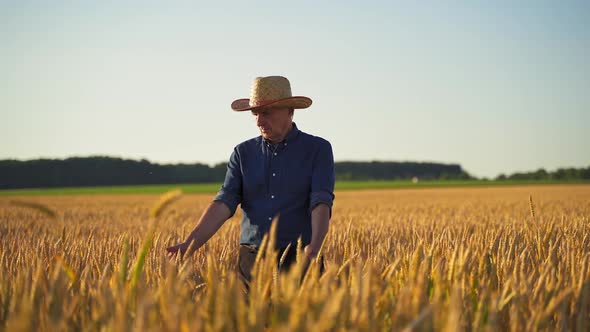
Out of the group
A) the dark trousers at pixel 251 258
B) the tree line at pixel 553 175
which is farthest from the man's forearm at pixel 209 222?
the tree line at pixel 553 175

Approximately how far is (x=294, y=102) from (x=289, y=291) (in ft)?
8.94

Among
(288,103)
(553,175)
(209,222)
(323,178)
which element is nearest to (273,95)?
(288,103)

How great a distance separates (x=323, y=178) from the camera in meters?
4.02

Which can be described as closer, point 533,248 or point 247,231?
point 247,231

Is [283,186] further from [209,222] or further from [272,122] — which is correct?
[209,222]

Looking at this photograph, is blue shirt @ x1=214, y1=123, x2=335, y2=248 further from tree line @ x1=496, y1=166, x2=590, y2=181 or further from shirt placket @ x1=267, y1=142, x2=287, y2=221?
tree line @ x1=496, y1=166, x2=590, y2=181

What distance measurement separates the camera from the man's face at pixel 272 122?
163 inches

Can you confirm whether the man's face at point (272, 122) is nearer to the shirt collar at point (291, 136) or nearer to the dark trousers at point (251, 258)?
the shirt collar at point (291, 136)

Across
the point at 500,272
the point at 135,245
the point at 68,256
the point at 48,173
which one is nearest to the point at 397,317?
the point at 500,272

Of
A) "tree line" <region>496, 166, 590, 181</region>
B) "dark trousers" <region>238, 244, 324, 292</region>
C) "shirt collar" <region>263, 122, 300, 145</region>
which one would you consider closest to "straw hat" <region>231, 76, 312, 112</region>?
"shirt collar" <region>263, 122, 300, 145</region>

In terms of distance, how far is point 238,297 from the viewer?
1653 mm

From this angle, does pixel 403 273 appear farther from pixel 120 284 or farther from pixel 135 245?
pixel 135 245

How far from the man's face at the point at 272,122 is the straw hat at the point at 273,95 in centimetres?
6

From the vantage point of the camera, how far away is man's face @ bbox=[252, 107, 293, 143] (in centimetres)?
415
